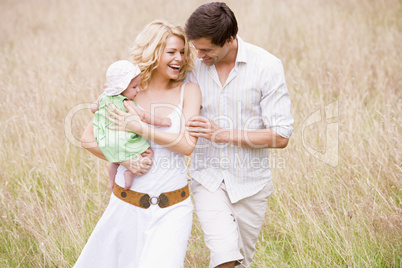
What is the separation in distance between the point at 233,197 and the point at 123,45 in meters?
5.59

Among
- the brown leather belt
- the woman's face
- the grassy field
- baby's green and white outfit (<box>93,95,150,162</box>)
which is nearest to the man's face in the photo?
the woman's face

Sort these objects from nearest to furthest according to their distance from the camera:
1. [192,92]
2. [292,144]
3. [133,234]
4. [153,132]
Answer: [153,132] < [133,234] < [192,92] < [292,144]

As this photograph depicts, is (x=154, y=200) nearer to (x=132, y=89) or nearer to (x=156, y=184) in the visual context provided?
(x=156, y=184)

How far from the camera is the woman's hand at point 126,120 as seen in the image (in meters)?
2.91

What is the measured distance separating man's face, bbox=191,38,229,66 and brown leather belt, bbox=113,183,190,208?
95 cm

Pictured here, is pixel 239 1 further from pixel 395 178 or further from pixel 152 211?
pixel 152 211

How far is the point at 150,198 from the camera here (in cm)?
295

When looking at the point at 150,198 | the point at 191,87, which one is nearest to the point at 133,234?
Answer: the point at 150,198

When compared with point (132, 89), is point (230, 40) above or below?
above

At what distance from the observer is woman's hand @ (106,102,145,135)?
9.56 ft

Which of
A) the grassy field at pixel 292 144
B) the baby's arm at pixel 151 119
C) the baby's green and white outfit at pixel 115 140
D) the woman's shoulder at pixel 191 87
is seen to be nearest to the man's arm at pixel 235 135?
the baby's arm at pixel 151 119

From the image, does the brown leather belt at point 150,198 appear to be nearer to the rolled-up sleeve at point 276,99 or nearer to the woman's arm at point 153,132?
the woman's arm at point 153,132

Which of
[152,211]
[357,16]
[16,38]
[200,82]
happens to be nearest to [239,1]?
[357,16]

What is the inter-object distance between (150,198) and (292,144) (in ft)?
7.97
